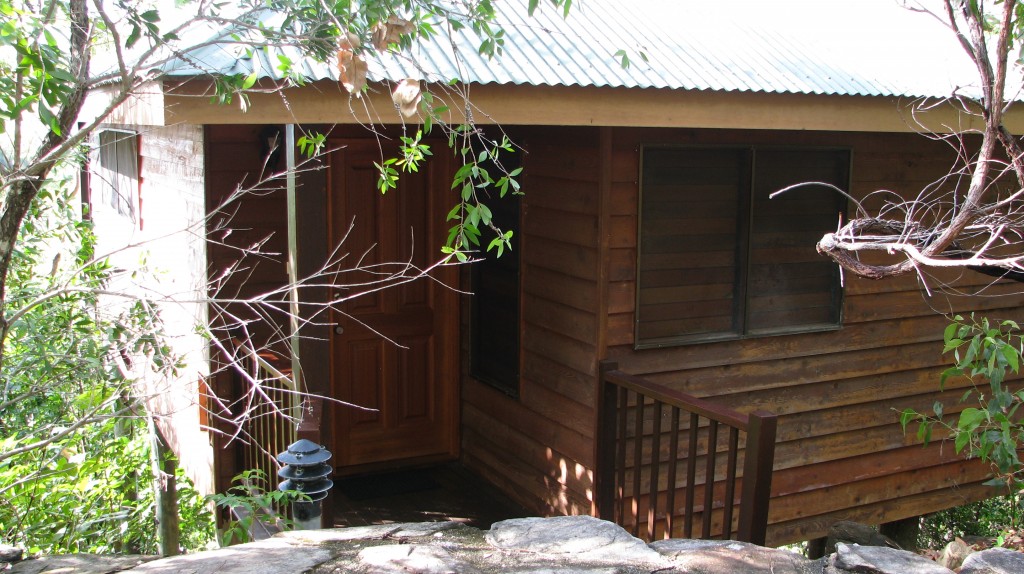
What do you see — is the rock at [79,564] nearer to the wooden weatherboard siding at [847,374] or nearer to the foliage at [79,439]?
the foliage at [79,439]

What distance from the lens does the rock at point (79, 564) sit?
2855 millimetres

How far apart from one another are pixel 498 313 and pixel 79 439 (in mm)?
2638

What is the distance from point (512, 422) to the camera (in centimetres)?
604

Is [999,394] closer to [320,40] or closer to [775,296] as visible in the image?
[775,296]

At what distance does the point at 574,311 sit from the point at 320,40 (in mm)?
2349

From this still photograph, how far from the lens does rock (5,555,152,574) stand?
2.86m

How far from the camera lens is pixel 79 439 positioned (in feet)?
18.2

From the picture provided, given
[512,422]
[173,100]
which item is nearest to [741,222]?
[512,422]

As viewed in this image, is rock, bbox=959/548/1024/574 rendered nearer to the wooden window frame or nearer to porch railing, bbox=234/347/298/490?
porch railing, bbox=234/347/298/490

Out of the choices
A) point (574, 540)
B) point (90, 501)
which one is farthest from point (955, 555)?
point (90, 501)

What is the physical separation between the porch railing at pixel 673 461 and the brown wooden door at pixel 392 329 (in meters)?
1.66

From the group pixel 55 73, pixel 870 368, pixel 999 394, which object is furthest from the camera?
pixel 870 368

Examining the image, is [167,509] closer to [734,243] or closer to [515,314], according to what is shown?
[515,314]

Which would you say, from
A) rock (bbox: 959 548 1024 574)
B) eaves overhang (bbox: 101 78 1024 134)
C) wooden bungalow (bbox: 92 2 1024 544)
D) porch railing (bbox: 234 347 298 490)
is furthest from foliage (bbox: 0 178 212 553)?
rock (bbox: 959 548 1024 574)
